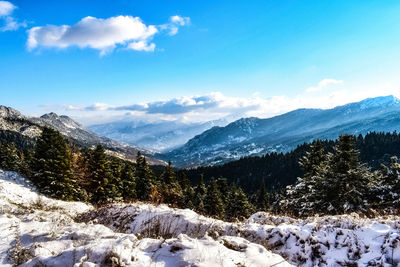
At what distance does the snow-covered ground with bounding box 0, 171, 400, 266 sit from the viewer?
4.82m

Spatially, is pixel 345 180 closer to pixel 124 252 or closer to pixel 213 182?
pixel 124 252

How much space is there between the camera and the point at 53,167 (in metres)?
29.8

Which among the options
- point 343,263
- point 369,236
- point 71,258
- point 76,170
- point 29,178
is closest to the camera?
point 71,258

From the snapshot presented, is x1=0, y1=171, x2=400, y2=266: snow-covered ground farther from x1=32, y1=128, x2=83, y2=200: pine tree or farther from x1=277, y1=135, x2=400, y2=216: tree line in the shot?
x1=32, y1=128, x2=83, y2=200: pine tree

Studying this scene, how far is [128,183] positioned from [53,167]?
16.5 metres

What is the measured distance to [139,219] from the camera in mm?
11062

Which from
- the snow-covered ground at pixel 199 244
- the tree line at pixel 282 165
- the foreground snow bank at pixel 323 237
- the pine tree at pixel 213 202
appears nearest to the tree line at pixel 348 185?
the foreground snow bank at pixel 323 237

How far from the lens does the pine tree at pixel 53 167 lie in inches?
1136

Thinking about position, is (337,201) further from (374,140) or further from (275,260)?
(374,140)

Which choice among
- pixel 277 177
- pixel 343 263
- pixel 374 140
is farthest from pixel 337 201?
pixel 374 140

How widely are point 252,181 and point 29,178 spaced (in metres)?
146

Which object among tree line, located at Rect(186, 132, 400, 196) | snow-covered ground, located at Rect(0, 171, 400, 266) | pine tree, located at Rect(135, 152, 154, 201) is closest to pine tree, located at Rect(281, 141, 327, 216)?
snow-covered ground, located at Rect(0, 171, 400, 266)

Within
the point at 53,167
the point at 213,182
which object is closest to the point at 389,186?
the point at 213,182

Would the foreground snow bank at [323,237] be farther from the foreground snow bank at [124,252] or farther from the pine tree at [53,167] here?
the pine tree at [53,167]
